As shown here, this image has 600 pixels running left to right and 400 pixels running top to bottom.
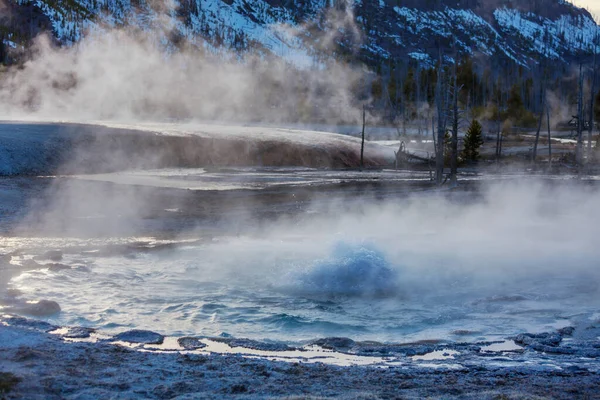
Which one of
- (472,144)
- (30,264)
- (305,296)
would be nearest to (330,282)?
(305,296)

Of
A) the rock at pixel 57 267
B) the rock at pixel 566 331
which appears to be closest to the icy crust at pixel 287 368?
the rock at pixel 566 331

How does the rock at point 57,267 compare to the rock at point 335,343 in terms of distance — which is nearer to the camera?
the rock at point 335,343

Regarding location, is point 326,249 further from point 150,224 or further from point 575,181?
point 575,181

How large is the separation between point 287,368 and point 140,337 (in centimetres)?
202

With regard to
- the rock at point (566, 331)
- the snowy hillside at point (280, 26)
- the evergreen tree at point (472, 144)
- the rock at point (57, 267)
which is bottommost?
the rock at point (566, 331)

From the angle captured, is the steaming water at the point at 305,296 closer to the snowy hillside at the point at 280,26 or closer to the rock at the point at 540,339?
the rock at the point at 540,339

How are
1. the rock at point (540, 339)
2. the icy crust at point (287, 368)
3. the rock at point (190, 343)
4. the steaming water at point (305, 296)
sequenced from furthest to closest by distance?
the steaming water at point (305, 296) → the rock at point (540, 339) → the rock at point (190, 343) → the icy crust at point (287, 368)

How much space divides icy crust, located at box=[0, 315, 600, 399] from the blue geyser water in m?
2.73

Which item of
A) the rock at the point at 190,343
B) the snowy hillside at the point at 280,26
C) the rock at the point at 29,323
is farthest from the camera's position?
the snowy hillside at the point at 280,26

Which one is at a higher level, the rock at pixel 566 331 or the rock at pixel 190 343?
the rock at pixel 190 343

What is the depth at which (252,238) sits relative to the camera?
608 inches

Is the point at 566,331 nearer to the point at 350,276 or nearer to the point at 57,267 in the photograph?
the point at 350,276

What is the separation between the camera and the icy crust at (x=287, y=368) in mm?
5625

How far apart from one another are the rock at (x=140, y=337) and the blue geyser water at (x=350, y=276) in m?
3.02
